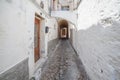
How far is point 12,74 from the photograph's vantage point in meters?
2.29

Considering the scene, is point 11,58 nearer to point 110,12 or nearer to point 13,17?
point 13,17

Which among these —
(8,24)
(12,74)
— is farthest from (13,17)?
(12,74)

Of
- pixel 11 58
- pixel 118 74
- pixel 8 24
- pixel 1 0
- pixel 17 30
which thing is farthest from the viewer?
pixel 17 30

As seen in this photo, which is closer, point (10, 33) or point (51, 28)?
point (10, 33)

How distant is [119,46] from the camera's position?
1.76 meters

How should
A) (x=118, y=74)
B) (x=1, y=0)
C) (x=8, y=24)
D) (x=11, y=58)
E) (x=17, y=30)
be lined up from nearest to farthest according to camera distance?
(x=118, y=74), (x=1, y=0), (x=8, y=24), (x=11, y=58), (x=17, y=30)

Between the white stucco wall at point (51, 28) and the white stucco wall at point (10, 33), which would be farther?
the white stucco wall at point (51, 28)

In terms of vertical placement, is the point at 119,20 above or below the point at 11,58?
above

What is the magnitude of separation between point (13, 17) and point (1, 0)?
472 mm

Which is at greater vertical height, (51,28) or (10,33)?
(51,28)

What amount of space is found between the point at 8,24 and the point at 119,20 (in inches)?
72.2

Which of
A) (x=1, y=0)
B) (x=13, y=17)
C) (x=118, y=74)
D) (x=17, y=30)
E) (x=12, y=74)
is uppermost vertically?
(x=1, y=0)

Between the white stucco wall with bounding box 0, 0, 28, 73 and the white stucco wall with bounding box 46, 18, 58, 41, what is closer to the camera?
the white stucco wall with bounding box 0, 0, 28, 73

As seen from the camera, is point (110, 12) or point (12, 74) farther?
point (12, 74)
